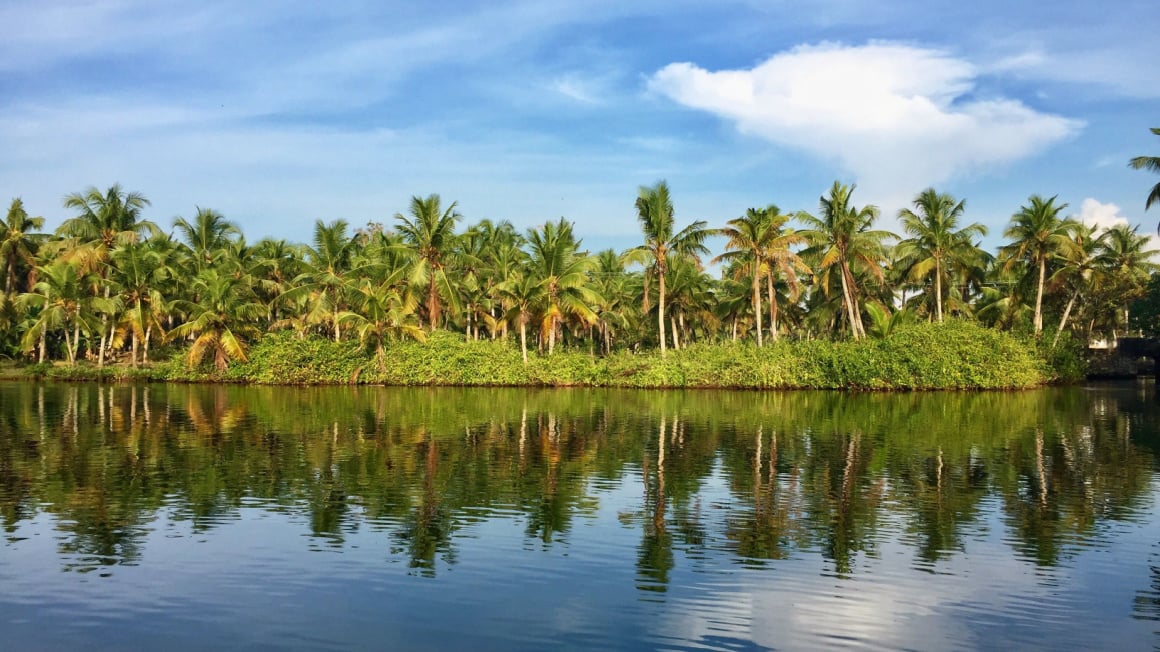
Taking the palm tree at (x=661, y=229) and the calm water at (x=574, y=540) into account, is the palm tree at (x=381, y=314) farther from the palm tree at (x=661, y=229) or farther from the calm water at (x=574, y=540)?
the calm water at (x=574, y=540)

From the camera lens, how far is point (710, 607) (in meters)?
9.30

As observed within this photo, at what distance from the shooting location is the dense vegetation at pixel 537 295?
4706 cm

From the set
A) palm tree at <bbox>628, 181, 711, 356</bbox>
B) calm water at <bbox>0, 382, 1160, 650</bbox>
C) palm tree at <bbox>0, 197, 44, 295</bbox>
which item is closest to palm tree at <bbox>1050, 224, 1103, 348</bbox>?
palm tree at <bbox>628, 181, 711, 356</bbox>

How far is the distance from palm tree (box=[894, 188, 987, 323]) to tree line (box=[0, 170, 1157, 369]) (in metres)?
0.12

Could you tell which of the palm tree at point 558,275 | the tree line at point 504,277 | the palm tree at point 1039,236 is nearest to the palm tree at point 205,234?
the tree line at point 504,277

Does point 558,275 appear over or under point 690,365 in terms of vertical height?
over

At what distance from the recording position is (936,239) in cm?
5150

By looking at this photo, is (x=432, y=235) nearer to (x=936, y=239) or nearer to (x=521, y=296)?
(x=521, y=296)

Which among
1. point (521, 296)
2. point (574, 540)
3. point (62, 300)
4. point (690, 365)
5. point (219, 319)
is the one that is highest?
point (62, 300)

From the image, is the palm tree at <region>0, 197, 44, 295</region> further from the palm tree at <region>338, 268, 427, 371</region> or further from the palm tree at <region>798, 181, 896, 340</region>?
the palm tree at <region>798, 181, 896, 340</region>

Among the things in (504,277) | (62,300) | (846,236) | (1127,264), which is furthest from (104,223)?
(1127,264)

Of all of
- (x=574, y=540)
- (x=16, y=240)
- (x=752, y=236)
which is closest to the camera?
(x=574, y=540)

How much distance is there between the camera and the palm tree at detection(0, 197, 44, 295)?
198ft

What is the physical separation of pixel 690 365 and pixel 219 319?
27.9 meters
